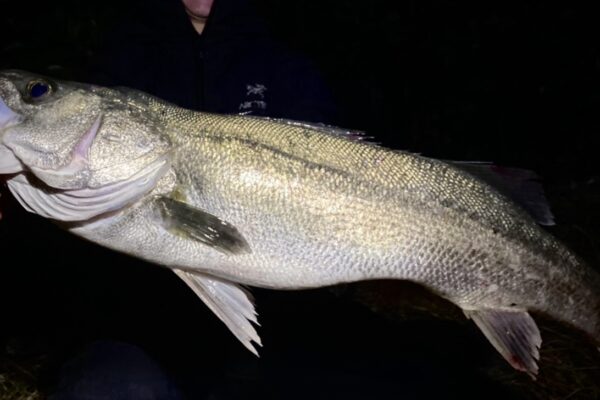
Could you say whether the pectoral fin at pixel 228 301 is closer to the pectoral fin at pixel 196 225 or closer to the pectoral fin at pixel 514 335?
the pectoral fin at pixel 196 225

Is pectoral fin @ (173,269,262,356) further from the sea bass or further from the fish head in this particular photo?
the fish head

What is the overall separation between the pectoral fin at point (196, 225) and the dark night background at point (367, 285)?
2.64 ft

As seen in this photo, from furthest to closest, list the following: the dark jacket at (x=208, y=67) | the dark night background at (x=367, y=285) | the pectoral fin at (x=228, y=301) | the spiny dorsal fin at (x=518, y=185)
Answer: the dark jacket at (x=208, y=67)
the dark night background at (x=367, y=285)
the spiny dorsal fin at (x=518, y=185)
the pectoral fin at (x=228, y=301)

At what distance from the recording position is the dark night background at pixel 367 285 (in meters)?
2.62

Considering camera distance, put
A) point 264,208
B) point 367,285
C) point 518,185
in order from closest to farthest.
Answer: point 264,208
point 518,185
point 367,285

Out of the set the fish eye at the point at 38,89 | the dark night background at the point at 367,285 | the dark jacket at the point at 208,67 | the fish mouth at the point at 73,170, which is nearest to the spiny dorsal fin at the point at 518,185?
the dark night background at the point at 367,285

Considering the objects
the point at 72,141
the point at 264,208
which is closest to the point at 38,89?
the point at 72,141

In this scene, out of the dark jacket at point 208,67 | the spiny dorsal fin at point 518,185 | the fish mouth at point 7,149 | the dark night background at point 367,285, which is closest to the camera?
the fish mouth at point 7,149

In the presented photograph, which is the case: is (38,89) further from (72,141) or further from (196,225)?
(196,225)

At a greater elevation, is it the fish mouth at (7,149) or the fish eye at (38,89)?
the fish eye at (38,89)

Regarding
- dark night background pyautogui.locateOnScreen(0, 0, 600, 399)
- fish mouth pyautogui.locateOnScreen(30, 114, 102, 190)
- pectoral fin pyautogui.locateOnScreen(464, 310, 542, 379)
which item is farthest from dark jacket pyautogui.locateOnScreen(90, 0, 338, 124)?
pectoral fin pyautogui.locateOnScreen(464, 310, 542, 379)

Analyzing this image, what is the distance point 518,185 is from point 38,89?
5.73 ft

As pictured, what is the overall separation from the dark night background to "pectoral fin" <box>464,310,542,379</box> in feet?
1.59

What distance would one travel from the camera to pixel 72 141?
71.5 inches
